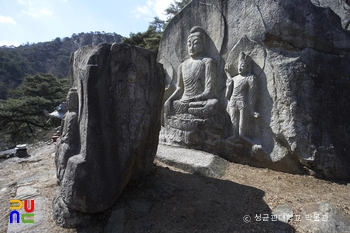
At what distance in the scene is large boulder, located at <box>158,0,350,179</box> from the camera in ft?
12.6

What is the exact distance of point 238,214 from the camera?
9.52 feet

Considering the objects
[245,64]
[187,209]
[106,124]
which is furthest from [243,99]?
[106,124]

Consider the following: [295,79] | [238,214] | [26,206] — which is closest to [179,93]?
[295,79]

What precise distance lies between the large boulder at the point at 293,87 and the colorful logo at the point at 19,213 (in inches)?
114

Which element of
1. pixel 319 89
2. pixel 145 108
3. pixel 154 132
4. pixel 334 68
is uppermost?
pixel 334 68

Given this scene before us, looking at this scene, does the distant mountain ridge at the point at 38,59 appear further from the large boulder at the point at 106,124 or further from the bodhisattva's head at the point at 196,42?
the large boulder at the point at 106,124

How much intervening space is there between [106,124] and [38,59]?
170ft

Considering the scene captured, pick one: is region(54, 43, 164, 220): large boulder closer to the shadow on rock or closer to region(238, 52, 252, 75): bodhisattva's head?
the shadow on rock

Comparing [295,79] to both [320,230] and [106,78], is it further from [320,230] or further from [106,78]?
[106,78]

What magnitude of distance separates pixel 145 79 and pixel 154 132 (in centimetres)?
71

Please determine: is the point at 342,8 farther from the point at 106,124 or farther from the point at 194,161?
the point at 106,124

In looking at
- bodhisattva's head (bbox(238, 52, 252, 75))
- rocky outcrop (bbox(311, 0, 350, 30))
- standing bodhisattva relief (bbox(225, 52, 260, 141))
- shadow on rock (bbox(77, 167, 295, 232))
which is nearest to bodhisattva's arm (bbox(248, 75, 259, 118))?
standing bodhisattva relief (bbox(225, 52, 260, 141))

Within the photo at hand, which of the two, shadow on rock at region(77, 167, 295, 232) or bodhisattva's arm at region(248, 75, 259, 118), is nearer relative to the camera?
shadow on rock at region(77, 167, 295, 232)

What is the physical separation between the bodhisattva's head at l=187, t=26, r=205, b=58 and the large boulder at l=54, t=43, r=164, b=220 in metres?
2.27
